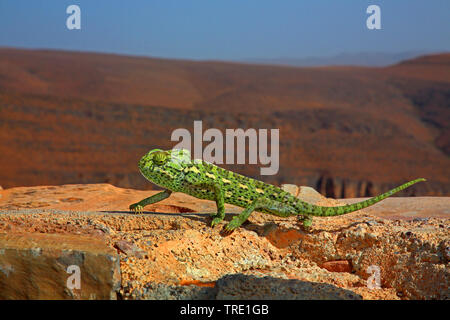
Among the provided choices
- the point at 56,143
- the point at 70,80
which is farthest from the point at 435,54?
the point at 56,143

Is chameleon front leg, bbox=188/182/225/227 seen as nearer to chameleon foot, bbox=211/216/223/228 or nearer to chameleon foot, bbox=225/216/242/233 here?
chameleon foot, bbox=211/216/223/228

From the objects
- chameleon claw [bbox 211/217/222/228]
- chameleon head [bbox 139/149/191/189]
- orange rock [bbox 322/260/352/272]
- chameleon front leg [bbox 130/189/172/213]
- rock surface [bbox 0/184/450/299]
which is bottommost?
orange rock [bbox 322/260/352/272]

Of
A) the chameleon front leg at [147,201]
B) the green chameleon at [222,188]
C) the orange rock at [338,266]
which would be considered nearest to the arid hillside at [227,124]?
the chameleon front leg at [147,201]

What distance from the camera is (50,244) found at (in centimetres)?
372

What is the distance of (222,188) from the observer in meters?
4.91

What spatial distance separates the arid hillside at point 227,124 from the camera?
60.4 ft

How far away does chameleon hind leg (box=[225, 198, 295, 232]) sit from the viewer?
15.5 ft

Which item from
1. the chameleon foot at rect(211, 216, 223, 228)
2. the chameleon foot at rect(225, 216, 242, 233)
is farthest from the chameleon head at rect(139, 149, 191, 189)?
the chameleon foot at rect(225, 216, 242, 233)

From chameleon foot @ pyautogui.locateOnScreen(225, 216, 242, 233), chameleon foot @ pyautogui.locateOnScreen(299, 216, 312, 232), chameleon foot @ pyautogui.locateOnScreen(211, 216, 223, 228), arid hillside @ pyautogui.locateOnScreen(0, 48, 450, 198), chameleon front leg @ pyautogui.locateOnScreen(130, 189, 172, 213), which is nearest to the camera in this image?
chameleon foot @ pyautogui.locateOnScreen(225, 216, 242, 233)

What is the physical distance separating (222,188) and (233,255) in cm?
74

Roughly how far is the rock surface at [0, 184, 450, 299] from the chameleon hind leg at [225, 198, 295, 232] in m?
0.15

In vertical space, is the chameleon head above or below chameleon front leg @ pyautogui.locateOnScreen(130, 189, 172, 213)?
above

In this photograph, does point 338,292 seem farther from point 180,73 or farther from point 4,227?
point 180,73

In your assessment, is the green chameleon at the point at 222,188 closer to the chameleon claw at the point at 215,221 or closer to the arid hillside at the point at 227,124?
the chameleon claw at the point at 215,221
